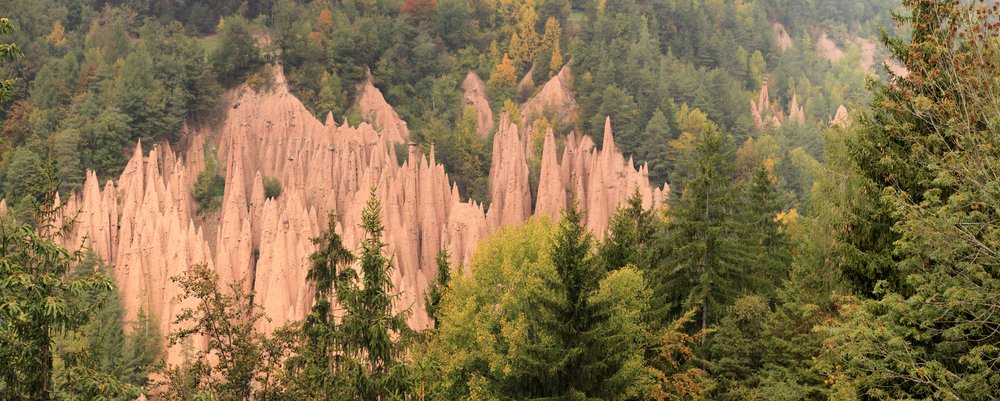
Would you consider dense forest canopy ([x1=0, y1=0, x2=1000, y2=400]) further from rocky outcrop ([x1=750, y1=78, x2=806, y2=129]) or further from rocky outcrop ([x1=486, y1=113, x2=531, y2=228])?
rocky outcrop ([x1=486, y1=113, x2=531, y2=228])

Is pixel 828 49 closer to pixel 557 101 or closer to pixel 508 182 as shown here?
pixel 557 101

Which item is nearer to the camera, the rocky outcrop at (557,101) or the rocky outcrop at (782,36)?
the rocky outcrop at (557,101)

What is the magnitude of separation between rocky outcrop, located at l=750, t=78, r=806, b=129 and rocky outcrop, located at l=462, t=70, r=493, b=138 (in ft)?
59.1

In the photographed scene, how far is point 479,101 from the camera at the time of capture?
227 feet

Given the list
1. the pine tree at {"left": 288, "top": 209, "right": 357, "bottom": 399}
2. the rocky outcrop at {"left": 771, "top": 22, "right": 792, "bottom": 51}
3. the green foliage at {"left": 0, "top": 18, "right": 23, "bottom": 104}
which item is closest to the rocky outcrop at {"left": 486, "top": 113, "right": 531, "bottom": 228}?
the pine tree at {"left": 288, "top": 209, "right": 357, "bottom": 399}

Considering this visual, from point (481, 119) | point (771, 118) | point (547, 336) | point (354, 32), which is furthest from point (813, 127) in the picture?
point (547, 336)

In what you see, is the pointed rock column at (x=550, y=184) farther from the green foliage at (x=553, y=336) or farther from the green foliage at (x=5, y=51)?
the green foliage at (x=5, y=51)

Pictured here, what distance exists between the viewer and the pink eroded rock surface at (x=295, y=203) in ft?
174

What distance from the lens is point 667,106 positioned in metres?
65.8

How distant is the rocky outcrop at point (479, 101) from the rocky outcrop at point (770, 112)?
18.0 meters

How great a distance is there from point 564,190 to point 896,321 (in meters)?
41.3

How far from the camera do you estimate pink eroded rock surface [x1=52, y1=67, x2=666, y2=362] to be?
174ft

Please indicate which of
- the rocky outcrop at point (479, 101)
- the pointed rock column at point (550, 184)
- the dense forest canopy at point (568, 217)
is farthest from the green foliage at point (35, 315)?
the rocky outcrop at point (479, 101)

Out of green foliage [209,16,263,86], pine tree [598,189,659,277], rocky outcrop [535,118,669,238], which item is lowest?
pine tree [598,189,659,277]
